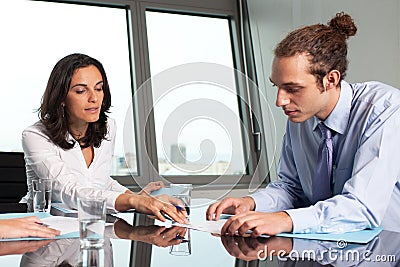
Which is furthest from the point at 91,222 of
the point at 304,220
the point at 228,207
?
the point at 228,207

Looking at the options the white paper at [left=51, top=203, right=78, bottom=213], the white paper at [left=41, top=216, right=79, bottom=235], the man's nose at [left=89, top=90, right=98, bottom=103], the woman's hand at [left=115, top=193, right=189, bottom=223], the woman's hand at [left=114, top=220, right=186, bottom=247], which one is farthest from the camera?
the man's nose at [left=89, top=90, right=98, bottom=103]

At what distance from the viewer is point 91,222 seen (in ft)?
3.64

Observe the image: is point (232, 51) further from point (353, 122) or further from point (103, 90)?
point (353, 122)

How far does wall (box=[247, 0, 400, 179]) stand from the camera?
339 centimetres

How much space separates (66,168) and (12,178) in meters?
0.43

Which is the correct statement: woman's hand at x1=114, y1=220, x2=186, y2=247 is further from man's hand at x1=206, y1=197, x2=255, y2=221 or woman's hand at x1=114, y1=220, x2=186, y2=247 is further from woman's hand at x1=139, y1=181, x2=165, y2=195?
woman's hand at x1=139, y1=181, x2=165, y2=195

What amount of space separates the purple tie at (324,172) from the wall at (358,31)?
5.91ft

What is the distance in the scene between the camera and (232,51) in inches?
180

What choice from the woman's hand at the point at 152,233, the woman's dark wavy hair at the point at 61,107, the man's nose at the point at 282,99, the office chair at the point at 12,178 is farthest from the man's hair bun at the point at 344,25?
the office chair at the point at 12,178

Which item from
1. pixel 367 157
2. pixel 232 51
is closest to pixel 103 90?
pixel 367 157

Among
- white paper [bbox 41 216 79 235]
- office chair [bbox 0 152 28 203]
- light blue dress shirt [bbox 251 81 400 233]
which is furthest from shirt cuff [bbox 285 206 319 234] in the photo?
office chair [bbox 0 152 28 203]

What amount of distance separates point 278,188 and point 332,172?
0.76ft

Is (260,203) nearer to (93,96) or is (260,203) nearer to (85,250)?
(85,250)

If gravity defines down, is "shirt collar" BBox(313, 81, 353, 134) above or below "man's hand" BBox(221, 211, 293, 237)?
above
